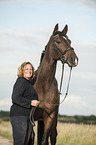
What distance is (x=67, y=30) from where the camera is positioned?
6.12 m

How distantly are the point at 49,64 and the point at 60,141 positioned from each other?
4.80m

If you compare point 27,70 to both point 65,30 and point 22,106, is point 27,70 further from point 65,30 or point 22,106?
point 65,30

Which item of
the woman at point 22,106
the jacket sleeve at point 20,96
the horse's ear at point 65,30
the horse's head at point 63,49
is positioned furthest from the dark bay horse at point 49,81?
the jacket sleeve at point 20,96

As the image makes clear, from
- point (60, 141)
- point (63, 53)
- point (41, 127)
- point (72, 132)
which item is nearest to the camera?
point (63, 53)

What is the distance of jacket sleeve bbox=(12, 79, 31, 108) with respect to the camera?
15.8ft

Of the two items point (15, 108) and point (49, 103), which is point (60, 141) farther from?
Result: point (15, 108)

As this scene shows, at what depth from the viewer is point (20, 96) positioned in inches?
190

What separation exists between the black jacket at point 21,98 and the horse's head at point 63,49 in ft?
3.30

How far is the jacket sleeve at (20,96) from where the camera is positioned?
189 inches

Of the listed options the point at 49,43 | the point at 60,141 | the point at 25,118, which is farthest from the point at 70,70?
the point at 60,141

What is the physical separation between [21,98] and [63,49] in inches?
57.7

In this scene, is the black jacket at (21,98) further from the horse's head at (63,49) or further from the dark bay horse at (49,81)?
the horse's head at (63,49)

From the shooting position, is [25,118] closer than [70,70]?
Yes

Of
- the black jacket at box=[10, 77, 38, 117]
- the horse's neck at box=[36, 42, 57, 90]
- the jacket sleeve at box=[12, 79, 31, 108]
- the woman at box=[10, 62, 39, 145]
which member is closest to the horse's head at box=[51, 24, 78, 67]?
the horse's neck at box=[36, 42, 57, 90]
